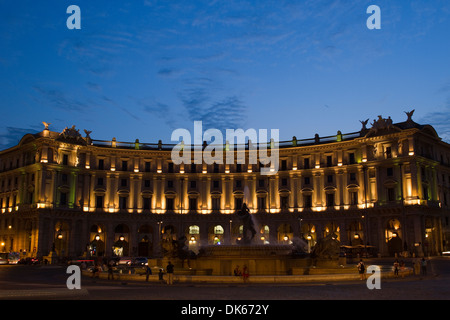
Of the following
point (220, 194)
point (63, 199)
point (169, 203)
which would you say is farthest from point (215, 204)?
point (63, 199)

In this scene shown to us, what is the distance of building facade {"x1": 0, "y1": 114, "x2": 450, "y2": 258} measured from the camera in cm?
7338

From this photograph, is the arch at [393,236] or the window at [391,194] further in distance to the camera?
the window at [391,194]

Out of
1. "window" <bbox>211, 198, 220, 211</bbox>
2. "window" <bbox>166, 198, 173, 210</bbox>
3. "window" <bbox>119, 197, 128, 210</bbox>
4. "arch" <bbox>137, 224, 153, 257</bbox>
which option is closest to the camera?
"window" <bbox>119, 197, 128, 210</bbox>

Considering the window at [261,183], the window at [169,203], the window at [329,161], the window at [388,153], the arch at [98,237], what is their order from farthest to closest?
the window at [169,203] < the window at [261,183] < the window at [329,161] < the arch at [98,237] < the window at [388,153]

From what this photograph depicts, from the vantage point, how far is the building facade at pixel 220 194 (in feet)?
241

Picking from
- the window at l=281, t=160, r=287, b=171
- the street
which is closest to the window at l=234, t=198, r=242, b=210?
the window at l=281, t=160, r=287, b=171

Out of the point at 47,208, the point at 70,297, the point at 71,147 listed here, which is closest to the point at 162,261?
the point at 70,297

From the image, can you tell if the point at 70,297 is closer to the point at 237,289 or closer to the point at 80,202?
the point at 237,289

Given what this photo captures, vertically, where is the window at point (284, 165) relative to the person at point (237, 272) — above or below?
above

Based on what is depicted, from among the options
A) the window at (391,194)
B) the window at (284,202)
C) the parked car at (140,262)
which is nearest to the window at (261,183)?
the window at (284,202)

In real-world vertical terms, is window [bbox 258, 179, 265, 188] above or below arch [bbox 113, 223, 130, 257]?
above

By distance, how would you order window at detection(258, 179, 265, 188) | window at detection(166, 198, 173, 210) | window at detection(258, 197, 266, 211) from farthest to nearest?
window at detection(166, 198, 173, 210)
window at detection(258, 179, 265, 188)
window at detection(258, 197, 266, 211)

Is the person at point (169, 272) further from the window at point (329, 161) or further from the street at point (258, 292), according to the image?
the window at point (329, 161)

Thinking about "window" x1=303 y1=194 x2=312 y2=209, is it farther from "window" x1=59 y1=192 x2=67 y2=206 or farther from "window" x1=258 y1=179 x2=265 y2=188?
"window" x1=59 y1=192 x2=67 y2=206
